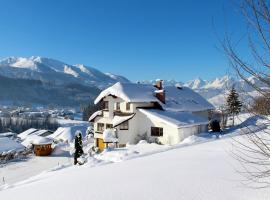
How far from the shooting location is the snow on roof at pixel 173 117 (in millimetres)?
28408

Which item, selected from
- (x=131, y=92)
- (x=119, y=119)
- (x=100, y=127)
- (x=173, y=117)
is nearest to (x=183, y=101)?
(x=173, y=117)

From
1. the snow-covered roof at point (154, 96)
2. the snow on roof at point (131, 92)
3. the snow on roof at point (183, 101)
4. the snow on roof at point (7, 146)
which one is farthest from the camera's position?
the snow on roof at point (7, 146)

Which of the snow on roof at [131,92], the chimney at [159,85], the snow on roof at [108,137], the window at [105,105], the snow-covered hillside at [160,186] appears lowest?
the snow-covered hillside at [160,186]

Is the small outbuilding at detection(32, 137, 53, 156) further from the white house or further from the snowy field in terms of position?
the snowy field

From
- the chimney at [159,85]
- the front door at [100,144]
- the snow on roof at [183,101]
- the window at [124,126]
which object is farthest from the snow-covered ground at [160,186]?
the chimney at [159,85]

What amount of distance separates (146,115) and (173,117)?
2.82 m

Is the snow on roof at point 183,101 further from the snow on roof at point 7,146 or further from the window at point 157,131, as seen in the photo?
the snow on roof at point 7,146

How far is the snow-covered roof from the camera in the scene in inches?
1280

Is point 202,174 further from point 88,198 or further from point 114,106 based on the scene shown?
point 114,106

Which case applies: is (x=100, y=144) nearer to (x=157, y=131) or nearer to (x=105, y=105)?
(x=105, y=105)

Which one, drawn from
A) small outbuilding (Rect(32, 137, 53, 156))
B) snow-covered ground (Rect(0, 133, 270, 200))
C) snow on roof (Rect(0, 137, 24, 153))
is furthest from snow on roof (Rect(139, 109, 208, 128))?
snow on roof (Rect(0, 137, 24, 153))

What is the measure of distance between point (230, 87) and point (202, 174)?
4.35 m

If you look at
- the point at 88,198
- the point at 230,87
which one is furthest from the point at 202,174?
the point at 230,87

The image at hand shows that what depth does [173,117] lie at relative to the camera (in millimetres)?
30094
